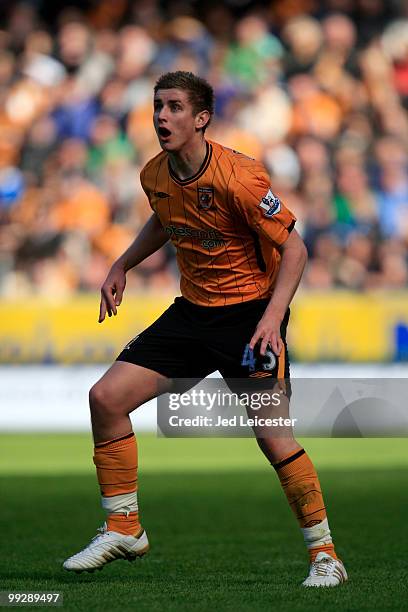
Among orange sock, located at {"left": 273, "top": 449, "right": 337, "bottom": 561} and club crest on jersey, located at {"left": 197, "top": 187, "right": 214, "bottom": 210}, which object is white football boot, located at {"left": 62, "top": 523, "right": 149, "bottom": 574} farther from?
club crest on jersey, located at {"left": 197, "top": 187, "right": 214, "bottom": 210}

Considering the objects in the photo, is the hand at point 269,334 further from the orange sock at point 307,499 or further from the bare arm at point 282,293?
the orange sock at point 307,499

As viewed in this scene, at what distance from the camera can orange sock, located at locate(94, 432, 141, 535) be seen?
17.9 feet

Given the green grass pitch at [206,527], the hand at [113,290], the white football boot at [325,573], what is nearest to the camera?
the green grass pitch at [206,527]

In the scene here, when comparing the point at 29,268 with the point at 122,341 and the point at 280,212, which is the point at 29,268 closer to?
the point at 122,341

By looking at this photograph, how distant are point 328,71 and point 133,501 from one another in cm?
1127

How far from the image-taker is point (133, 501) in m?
5.54

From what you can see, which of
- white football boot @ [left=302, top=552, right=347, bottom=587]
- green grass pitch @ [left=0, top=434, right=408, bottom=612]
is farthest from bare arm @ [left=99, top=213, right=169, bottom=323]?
white football boot @ [left=302, top=552, right=347, bottom=587]

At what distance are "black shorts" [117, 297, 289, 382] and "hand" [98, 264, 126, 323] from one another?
0.32 meters

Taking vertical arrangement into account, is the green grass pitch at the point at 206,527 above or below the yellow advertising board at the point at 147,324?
below

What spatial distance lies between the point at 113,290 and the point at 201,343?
24.4 inches

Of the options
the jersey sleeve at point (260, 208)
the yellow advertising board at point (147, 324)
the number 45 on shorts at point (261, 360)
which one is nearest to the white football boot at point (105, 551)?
the number 45 on shorts at point (261, 360)

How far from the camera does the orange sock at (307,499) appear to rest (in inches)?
209

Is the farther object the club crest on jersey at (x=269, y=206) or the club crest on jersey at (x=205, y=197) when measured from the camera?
the club crest on jersey at (x=205, y=197)

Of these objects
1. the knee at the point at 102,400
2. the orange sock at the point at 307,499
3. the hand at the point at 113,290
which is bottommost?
the orange sock at the point at 307,499
